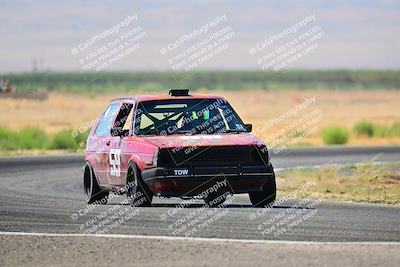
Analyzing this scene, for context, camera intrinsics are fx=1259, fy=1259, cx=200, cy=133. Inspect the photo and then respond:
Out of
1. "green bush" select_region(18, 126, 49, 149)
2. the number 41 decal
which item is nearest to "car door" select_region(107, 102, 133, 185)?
the number 41 decal

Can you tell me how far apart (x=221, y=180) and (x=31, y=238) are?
3.95 m

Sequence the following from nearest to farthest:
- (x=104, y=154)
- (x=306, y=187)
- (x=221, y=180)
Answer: (x=221, y=180)
(x=104, y=154)
(x=306, y=187)

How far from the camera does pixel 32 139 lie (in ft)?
144

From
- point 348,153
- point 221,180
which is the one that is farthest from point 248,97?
point 221,180

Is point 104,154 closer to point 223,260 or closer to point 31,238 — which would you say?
point 31,238

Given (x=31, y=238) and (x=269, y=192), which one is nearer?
(x=31, y=238)

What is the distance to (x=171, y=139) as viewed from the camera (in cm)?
1802

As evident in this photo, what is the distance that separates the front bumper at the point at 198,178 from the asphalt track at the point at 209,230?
299 mm

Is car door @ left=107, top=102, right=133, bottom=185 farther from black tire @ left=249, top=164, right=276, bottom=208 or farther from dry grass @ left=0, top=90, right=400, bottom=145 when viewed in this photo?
dry grass @ left=0, top=90, right=400, bottom=145

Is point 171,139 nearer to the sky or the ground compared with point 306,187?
nearer to the sky

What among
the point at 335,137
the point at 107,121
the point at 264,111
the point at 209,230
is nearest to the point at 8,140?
the point at 335,137

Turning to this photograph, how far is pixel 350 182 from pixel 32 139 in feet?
66.8

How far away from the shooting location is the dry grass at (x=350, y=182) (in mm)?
21922

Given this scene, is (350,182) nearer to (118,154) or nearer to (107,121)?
(107,121)
